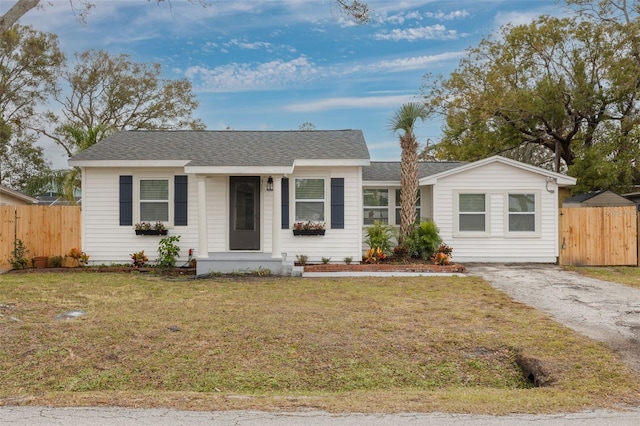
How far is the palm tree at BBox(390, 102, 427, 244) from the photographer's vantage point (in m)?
13.5

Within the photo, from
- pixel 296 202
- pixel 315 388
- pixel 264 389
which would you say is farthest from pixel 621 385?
pixel 296 202

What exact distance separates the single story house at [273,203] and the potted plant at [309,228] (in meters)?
0.13

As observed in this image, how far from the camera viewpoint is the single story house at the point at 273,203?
12133mm

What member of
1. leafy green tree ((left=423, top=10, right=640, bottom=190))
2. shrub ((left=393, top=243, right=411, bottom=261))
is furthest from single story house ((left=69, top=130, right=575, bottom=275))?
leafy green tree ((left=423, top=10, right=640, bottom=190))

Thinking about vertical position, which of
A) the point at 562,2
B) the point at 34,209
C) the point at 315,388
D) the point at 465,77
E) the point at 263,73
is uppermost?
the point at 562,2

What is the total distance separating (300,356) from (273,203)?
22.6 feet

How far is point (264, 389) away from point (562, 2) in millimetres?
23891

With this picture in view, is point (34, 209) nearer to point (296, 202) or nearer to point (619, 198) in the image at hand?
point (296, 202)

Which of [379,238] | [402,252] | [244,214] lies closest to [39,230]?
[244,214]

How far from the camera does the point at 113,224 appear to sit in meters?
12.8

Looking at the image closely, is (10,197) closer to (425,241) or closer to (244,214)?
(244,214)

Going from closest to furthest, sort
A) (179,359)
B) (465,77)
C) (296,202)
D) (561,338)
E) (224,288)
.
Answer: (179,359) → (561,338) → (224,288) → (296,202) → (465,77)

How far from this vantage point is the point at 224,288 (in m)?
9.73

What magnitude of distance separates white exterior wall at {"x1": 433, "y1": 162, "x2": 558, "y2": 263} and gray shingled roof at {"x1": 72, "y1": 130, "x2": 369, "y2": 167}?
301 centimetres
